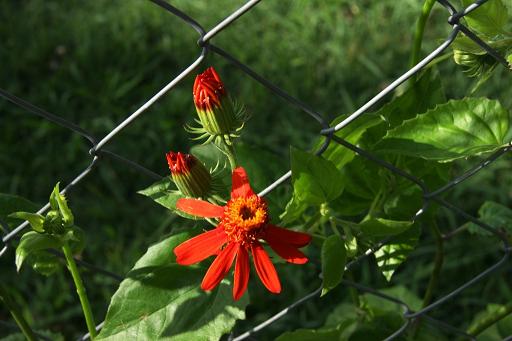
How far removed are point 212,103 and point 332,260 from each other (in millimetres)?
215

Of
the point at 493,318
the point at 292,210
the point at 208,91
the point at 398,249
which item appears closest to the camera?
the point at 208,91

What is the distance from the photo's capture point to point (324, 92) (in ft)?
6.72

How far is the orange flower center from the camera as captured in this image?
821 millimetres

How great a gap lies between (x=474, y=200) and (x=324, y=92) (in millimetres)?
500

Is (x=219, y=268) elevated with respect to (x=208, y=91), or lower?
lower

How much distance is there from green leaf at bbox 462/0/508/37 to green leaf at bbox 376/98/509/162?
8 cm

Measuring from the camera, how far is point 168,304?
89 centimetres

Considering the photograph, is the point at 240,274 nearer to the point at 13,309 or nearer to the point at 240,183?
the point at 240,183

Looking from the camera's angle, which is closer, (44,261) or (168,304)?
(168,304)

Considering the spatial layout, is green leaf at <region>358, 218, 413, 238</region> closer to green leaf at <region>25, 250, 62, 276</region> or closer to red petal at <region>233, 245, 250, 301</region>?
red petal at <region>233, 245, 250, 301</region>

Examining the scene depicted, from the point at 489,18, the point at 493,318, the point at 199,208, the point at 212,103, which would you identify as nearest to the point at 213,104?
the point at 212,103

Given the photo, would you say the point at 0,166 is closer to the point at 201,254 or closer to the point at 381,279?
the point at 381,279

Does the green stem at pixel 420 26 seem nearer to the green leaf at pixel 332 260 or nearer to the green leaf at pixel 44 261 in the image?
the green leaf at pixel 332 260

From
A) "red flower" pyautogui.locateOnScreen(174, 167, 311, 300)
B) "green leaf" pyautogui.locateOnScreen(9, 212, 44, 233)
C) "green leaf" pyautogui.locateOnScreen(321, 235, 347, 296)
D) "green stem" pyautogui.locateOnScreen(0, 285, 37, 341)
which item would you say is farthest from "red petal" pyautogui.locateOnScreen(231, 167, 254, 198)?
"green stem" pyautogui.locateOnScreen(0, 285, 37, 341)
